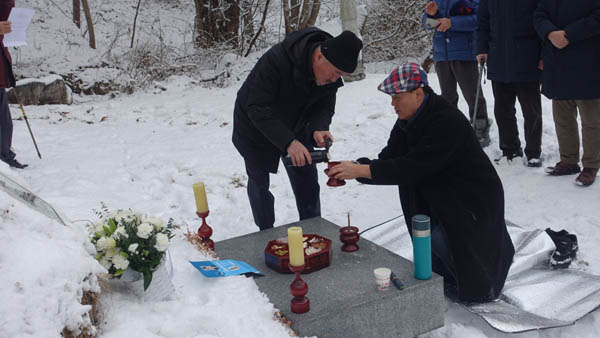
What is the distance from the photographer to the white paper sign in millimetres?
5348

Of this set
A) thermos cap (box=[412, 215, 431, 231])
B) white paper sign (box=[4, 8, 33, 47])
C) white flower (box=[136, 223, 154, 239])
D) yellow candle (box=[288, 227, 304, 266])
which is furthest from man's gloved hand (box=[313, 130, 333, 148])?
white paper sign (box=[4, 8, 33, 47])

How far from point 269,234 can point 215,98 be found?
5.79 metres

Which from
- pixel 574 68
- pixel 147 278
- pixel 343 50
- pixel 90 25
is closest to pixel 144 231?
pixel 147 278

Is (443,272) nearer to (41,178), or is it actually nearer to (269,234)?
(269,234)

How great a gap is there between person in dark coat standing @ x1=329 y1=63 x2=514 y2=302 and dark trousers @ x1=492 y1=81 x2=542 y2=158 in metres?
2.19

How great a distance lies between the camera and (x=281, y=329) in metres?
2.25

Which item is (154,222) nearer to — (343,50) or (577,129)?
(343,50)

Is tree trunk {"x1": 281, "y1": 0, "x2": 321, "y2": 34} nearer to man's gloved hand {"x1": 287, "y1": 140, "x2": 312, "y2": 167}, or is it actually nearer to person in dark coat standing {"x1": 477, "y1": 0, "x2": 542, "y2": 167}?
person in dark coat standing {"x1": 477, "y1": 0, "x2": 542, "y2": 167}

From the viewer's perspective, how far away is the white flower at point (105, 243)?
2.29 m

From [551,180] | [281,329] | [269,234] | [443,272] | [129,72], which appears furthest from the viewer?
[129,72]

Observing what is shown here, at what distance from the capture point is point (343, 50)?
9.63 ft

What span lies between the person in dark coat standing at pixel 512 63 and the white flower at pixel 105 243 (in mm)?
3792

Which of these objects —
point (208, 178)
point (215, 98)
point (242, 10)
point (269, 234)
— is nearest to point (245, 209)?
point (208, 178)

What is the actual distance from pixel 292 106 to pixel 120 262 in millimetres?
1660
